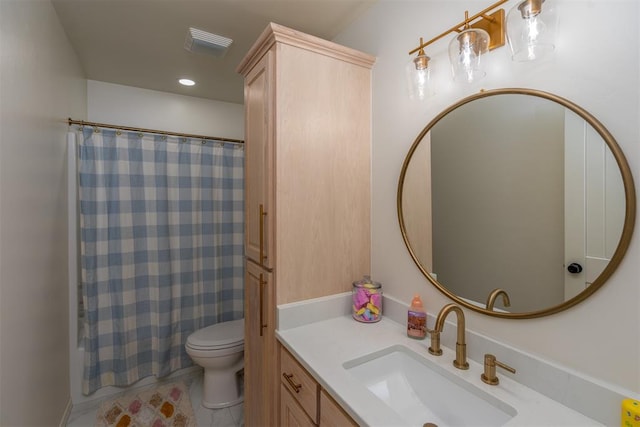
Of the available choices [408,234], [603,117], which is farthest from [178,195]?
[603,117]

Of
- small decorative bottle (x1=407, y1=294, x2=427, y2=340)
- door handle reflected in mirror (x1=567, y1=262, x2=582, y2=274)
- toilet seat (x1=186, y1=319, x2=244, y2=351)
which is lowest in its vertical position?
toilet seat (x1=186, y1=319, x2=244, y2=351)

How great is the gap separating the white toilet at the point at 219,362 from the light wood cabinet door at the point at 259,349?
401 mm

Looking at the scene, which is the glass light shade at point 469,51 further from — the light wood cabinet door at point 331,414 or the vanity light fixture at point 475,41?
the light wood cabinet door at point 331,414

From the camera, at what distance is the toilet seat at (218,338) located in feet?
6.55

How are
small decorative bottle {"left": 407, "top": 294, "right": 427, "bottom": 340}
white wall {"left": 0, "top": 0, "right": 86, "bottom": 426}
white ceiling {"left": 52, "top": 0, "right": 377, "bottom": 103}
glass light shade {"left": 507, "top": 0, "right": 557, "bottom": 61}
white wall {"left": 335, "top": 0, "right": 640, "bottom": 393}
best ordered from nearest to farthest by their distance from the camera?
white wall {"left": 335, "top": 0, "right": 640, "bottom": 393}, glass light shade {"left": 507, "top": 0, "right": 557, "bottom": 61}, white wall {"left": 0, "top": 0, "right": 86, "bottom": 426}, small decorative bottle {"left": 407, "top": 294, "right": 427, "bottom": 340}, white ceiling {"left": 52, "top": 0, "right": 377, "bottom": 103}

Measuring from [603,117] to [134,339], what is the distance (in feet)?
9.47

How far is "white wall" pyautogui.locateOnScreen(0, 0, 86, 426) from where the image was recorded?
1.10 meters

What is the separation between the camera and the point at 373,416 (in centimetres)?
77

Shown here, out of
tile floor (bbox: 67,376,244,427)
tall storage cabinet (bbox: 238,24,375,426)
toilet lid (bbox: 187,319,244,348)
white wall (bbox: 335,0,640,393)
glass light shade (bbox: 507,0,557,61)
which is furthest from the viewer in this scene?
toilet lid (bbox: 187,319,244,348)

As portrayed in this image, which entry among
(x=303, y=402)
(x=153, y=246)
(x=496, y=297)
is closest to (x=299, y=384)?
(x=303, y=402)

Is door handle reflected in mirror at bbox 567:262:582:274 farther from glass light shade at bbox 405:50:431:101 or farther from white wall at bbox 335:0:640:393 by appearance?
glass light shade at bbox 405:50:431:101

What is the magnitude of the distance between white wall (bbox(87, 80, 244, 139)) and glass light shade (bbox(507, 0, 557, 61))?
2733mm

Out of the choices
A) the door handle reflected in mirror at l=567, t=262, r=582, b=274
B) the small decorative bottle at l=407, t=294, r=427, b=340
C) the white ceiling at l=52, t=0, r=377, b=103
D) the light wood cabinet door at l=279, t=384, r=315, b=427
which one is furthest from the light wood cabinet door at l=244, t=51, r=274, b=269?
the door handle reflected in mirror at l=567, t=262, r=582, b=274

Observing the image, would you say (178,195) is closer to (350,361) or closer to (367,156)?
(367,156)
